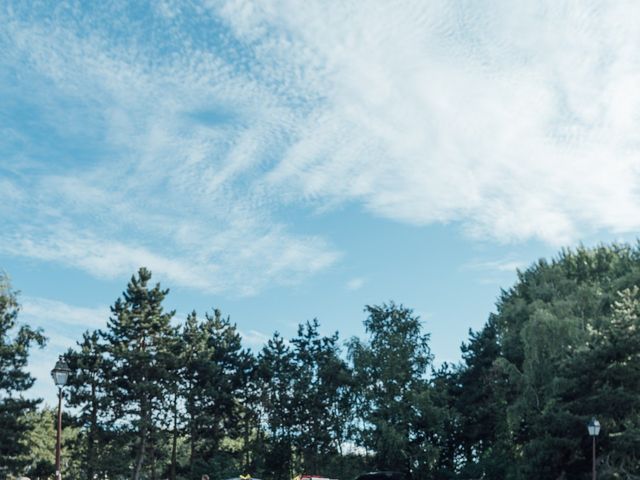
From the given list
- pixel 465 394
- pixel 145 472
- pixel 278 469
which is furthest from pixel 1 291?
pixel 465 394

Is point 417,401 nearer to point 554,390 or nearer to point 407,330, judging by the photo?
point 407,330

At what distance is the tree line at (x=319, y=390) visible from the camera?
42.2 m

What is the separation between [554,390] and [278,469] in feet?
80.4

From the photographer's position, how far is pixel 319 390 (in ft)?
178

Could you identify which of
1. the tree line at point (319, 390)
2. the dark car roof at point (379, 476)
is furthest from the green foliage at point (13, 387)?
the dark car roof at point (379, 476)

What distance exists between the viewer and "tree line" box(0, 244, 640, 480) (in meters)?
42.2

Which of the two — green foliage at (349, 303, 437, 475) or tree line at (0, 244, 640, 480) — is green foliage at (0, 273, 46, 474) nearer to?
tree line at (0, 244, 640, 480)

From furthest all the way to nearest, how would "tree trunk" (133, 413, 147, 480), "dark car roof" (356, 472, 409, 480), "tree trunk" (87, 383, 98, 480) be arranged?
"tree trunk" (133, 413, 147, 480) < "tree trunk" (87, 383, 98, 480) < "dark car roof" (356, 472, 409, 480)

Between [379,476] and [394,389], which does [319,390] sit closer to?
[394,389]

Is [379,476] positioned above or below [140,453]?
below

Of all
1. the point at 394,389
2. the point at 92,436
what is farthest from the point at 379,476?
the point at 92,436

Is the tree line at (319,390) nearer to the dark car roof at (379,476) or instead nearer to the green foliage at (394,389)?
the green foliage at (394,389)

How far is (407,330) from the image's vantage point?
184ft

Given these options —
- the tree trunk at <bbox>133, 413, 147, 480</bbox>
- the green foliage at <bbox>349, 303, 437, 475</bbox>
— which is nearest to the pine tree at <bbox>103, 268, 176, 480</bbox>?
the tree trunk at <bbox>133, 413, 147, 480</bbox>
